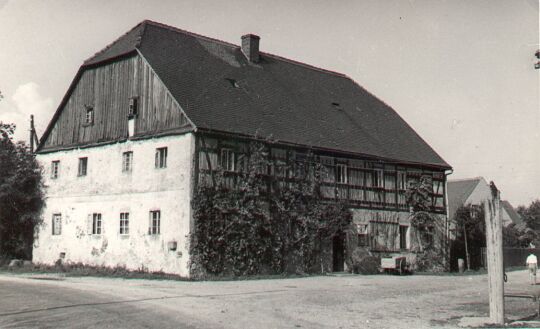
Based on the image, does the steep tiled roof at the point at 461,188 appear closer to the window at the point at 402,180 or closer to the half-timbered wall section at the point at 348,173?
the half-timbered wall section at the point at 348,173

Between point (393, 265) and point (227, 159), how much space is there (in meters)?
10.2

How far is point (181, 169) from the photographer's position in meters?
27.1

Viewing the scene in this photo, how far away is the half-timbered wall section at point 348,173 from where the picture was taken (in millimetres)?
27562

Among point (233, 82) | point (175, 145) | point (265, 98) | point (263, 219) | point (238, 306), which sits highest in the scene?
A: point (233, 82)

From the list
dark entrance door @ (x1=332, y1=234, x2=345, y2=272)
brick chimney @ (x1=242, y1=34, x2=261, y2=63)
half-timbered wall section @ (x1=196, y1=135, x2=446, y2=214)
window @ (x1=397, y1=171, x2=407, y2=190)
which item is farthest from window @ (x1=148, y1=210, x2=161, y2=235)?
window @ (x1=397, y1=171, x2=407, y2=190)

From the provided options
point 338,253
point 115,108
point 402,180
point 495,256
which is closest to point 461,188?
point 402,180

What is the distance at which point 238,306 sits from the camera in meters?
15.5

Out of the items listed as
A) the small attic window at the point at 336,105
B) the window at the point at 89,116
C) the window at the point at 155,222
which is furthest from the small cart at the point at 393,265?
the window at the point at 89,116

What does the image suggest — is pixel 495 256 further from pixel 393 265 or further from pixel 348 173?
pixel 348 173

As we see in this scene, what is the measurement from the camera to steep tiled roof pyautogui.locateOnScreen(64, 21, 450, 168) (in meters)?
29.2

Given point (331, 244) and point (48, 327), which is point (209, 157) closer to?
point (331, 244)

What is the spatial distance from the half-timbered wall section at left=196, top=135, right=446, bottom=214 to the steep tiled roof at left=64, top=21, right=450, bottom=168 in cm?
60

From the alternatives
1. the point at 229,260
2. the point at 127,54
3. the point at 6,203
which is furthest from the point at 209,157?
the point at 6,203

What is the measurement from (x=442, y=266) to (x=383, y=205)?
6.19 meters
